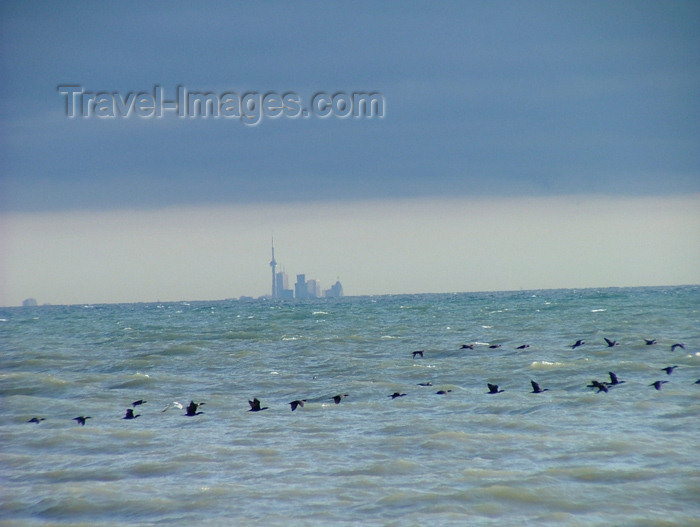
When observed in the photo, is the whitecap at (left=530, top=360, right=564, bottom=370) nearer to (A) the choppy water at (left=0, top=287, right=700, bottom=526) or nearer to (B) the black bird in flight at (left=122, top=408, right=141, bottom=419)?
(A) the choppy water at (left=0, top=287, right=700, bottom=526)

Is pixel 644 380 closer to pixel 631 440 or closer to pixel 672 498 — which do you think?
pixel 631 440

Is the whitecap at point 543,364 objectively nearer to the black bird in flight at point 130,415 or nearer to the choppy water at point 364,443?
the choppy water at point 364,443

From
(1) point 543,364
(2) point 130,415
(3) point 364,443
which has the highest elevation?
(1) point 543,364

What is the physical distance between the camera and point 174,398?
20.3 meters

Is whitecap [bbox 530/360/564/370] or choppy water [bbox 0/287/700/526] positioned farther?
whitecap [bbox 530/360/564/370]

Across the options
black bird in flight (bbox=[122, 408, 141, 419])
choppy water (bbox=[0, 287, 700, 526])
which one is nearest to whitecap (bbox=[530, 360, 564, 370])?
choppy water (bbox=[0, 287, 700, 526])

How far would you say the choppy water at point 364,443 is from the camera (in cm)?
1047

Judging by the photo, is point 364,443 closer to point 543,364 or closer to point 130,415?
point 130,415

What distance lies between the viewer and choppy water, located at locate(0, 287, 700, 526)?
10.5 meters

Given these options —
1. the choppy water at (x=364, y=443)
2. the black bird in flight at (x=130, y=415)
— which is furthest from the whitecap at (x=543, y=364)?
the black bird in flight at (x=130, y=415)

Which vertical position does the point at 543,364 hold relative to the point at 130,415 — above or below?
above

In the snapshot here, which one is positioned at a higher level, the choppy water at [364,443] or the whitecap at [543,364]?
the whitecap at [543,364]

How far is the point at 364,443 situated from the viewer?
1400 cm

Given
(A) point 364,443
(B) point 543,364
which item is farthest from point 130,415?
(B) point 543,364
